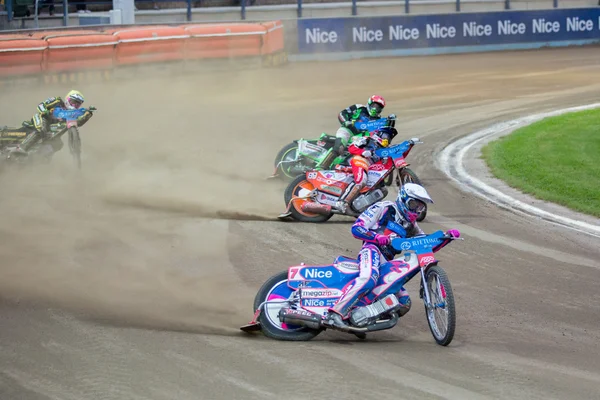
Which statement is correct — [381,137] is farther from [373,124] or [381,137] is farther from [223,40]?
[223,40]

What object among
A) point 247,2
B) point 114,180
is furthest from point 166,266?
point 247,2

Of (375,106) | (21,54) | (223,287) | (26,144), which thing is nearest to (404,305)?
(223,287)

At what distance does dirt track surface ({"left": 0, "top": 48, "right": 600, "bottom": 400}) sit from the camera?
7.44 m

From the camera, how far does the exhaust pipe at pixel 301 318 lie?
846 cm

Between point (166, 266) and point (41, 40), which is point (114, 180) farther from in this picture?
point (41, 40)

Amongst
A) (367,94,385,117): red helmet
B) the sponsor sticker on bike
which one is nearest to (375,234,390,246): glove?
the sponsor sticker on bike

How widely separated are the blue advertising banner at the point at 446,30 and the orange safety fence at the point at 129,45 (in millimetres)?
1906

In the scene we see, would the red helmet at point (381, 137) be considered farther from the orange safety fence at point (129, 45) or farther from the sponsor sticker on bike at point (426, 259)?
the orange safety fence at point (129, 45)

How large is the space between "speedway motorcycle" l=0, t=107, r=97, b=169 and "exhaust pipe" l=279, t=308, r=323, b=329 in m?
10.8

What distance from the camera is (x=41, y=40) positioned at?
27859 mm

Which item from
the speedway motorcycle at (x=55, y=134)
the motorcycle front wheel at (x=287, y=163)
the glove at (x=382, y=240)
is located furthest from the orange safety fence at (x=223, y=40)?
the glove at (x=382, y=240)

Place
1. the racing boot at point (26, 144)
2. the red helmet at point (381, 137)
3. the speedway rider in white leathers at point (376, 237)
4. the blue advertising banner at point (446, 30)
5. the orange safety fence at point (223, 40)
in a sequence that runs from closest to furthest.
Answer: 1. the speedway rider in white leathers at point (376, 237)
2. the red helmet at point (381, 137)
3. the racing boot at point (26, 144)
4. the orange safety fence at point (223, 40)
5. the blue advertising banner at point (446, 30)

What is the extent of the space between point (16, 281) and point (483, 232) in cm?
641

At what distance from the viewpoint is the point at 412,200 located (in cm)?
873
